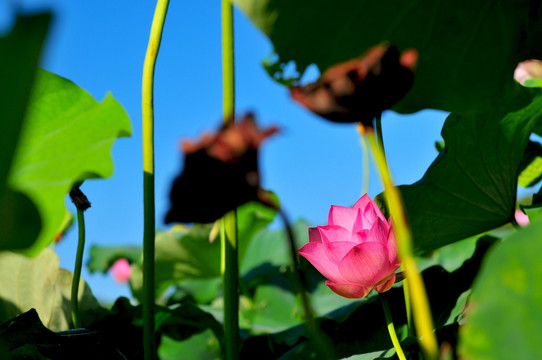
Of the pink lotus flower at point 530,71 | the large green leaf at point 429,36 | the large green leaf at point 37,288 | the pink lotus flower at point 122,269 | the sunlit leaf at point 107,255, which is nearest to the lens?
the large green leaf at point 429,36

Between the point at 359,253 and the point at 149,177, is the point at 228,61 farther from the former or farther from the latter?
the point at 359,253

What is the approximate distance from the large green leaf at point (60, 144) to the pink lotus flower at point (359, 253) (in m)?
0.27

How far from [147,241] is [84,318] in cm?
58

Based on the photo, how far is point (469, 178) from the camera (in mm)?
961

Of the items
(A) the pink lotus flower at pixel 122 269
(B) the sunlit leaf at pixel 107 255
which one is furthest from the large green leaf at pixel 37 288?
(A) the pink lotus flower at pixel 122 269

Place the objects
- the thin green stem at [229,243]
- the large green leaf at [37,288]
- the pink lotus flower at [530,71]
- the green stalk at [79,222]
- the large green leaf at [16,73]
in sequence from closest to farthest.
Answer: the large green leaf at [16,73]
the thin green stem at [229,243]
the green stalk at [79,222]
the large green leaf at [37,288]
the pink lotus flower at [530,71]

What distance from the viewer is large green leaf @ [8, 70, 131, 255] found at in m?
0.65

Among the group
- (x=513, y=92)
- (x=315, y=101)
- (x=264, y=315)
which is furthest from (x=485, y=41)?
(x=264, y=315)

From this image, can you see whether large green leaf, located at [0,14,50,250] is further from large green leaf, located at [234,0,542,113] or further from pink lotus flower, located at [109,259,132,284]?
pink lotus flower, located at [109,259,132,284]

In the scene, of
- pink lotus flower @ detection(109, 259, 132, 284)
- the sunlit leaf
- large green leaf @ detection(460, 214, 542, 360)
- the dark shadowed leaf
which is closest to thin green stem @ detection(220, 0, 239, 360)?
large green leaf @ detection(460, 214, 542, 360)

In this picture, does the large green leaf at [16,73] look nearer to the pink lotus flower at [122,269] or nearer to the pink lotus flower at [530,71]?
the pink lotus flower at [530,71]

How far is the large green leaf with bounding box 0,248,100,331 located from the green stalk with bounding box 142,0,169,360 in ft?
1.55

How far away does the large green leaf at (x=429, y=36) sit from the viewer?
495mm

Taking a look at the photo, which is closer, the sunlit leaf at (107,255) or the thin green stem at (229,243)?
the thin green stem at (229,243)
